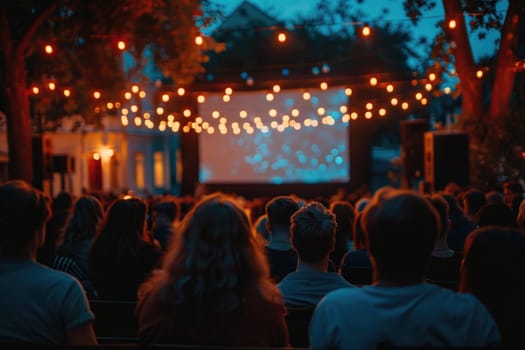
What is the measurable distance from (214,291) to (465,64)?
420 inches

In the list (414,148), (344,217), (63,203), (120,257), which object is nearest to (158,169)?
(414,148)

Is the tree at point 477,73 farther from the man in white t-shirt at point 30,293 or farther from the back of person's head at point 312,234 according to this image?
the man in white t-shirt at point 30,293

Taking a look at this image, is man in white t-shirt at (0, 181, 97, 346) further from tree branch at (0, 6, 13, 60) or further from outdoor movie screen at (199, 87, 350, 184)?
outdoor movie screen at (199, 87, 350, 184)

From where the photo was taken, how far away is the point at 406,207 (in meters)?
1.87

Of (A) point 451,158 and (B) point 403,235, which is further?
(A) point 451,158

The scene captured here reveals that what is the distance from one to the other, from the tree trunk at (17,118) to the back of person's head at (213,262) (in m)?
9.13

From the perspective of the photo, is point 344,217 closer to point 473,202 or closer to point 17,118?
point 473,202

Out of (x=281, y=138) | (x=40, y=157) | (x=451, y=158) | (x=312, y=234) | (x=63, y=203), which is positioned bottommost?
(x=63, y=203)

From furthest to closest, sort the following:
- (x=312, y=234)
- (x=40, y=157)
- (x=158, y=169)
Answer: (x=158, y=169)
(x=40, y=157)
(x=312, y=234)

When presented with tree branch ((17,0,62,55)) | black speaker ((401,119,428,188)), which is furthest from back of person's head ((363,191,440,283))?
black speaker ((401,119,428,188))

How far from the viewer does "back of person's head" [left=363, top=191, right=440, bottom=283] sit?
1868mm

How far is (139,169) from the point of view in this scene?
3216cm

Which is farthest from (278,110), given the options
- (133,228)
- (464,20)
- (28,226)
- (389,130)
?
(28,226)

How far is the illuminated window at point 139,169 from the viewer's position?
31741 millimetres
